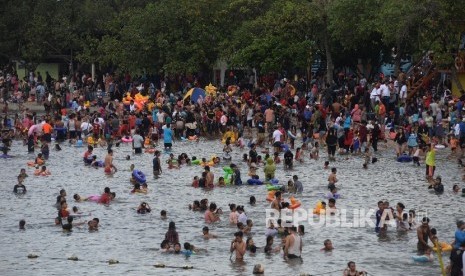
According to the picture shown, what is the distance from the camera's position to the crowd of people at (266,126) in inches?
1827

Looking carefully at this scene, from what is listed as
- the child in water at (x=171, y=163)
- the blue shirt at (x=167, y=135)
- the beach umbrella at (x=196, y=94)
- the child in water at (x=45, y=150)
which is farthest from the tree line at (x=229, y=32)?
the child in water at (x=45, y=150)

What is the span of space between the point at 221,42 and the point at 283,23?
4.62m

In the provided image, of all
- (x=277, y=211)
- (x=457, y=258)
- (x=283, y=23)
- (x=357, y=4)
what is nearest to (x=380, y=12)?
(x=357, y=4)

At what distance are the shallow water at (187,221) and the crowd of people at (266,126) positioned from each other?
0.59 meters

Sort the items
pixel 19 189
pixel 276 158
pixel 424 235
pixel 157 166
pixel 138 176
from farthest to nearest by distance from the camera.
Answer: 1. pixel 276 158
2. pixel 157 166
3. pixel 138 176
4. pixel 19 189
5. pixel 424 235

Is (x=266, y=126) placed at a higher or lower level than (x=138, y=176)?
higher

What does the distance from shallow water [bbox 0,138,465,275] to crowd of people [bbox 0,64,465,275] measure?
59cm

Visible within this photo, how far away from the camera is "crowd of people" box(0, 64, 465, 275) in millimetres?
46406

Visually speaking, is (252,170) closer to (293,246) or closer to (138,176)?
(138,176)

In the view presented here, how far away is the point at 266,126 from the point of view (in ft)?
179

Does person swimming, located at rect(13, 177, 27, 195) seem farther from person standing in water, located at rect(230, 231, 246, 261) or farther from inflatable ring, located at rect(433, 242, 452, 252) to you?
inflatable ring, located at rect(433, 242, 452, 252)

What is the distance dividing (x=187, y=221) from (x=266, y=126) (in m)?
17.6

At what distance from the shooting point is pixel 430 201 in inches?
1574

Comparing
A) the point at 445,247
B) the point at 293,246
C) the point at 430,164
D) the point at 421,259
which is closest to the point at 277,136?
the point at 430,164
